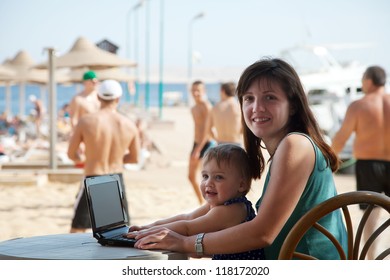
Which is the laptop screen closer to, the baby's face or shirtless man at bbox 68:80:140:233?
the baby's face

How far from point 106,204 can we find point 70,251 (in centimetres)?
18

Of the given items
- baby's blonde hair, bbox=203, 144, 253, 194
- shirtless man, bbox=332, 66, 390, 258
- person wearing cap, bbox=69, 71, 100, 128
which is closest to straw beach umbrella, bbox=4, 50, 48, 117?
person wearing cap, bbox=69, 71, 100, 128

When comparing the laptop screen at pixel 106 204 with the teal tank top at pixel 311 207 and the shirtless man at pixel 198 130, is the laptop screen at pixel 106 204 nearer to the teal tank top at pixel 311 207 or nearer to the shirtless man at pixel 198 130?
the teal tank top at pixel 311 207

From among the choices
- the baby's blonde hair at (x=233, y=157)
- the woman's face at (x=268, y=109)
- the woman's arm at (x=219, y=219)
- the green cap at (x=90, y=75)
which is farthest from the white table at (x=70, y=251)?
the green cap at (x=90, y=75)

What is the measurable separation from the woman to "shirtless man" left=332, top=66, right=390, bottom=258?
2.50 meters

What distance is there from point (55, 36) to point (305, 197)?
214 cm

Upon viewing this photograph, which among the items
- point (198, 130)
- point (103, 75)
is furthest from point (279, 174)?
point (103, 75)

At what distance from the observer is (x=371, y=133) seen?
4.38 metres

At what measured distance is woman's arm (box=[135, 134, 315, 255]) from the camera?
1.69 meters

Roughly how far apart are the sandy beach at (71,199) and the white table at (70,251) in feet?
9.97

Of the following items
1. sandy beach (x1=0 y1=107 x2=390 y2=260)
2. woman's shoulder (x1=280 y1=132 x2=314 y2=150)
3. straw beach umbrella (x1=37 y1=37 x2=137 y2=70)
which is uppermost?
straw beach umbrella (x1=37 y1=37 x2=137 y2=70)

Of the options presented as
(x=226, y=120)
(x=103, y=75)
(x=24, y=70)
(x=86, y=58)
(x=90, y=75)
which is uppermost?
(x=24, y=70)

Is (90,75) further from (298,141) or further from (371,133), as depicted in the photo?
(298,141)
